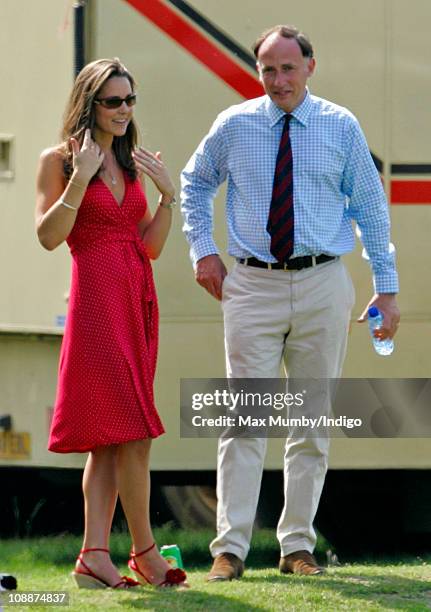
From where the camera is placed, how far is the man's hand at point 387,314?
16.0 feet

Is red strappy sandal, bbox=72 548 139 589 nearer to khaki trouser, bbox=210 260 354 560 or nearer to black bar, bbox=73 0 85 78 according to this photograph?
khaki trouser, bbox=210 260 354 560

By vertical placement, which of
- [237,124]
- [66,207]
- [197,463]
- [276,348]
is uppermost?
[237,124]

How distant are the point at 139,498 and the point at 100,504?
0.44 feet

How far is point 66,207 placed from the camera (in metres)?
4.47

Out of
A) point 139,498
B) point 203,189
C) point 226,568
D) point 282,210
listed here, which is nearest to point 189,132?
point 203,189

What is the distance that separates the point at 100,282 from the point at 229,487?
0.85m

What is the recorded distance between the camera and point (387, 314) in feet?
16.1

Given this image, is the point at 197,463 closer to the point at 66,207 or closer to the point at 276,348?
the point at 276,348

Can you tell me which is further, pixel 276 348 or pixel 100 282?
pixel 276 348

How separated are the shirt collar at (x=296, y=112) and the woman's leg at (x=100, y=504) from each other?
4.15ft

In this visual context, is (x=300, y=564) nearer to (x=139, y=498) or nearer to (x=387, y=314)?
(x=139, y=498)

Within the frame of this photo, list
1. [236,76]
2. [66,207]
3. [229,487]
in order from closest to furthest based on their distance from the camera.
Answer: [66,207] < [229,487] < [236,76]

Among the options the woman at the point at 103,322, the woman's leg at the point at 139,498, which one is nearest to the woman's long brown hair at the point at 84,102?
the woman at the point at 103,322

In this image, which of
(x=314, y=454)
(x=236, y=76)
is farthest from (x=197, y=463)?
(x=236, y=76)
